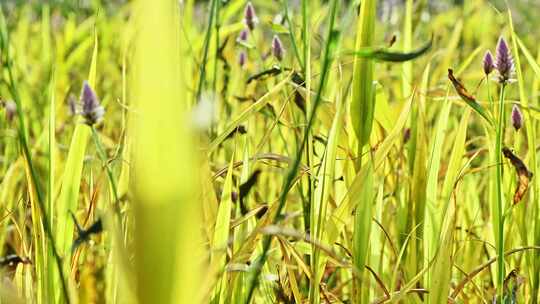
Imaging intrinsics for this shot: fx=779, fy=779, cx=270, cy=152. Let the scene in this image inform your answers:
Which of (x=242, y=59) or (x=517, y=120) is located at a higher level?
(x=242, y=59)

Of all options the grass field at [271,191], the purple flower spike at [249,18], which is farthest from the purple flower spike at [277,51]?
the purple flower spike at [249,18]

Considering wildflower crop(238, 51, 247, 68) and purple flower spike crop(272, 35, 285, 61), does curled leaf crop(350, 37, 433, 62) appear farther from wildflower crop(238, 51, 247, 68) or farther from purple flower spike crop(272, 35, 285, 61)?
wildflower crop(238, 51, 247, 68)

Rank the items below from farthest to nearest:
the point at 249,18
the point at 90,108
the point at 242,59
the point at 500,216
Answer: the point at 242,59
the point at 249,18
the point at 500,216
the point at 90,108

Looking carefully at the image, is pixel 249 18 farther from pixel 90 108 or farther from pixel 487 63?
pixel 90 108

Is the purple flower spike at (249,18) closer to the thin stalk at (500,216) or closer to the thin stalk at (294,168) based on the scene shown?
the thin stalk at (500,216)

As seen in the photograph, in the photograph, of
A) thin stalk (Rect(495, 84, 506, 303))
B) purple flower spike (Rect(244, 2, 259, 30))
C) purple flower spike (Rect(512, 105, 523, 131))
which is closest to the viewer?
thin stalk (Rect(495, 84, 506, 303))

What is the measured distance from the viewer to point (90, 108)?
60 centimetres

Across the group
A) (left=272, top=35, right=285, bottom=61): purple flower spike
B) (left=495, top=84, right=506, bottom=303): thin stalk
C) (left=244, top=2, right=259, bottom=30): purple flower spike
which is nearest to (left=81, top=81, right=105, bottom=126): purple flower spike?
(left=495, top=84, right=506, bottom=303): thin stalk

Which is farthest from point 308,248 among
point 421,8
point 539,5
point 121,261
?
point 539,5

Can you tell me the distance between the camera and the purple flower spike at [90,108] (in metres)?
0.59

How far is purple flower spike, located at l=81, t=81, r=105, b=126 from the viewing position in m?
0.59

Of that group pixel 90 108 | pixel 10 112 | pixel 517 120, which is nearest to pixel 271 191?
pixel 517 120

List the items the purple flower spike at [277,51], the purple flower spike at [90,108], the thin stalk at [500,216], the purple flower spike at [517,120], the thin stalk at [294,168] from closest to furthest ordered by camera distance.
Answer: the thin stalk at [294,168], the purple flower spike at [90,108], the thin stalk at [500,216], the purple flower spike at [517,120], the purple flower spike at [277,51]

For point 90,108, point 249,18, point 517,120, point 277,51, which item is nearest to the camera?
point 90,108
